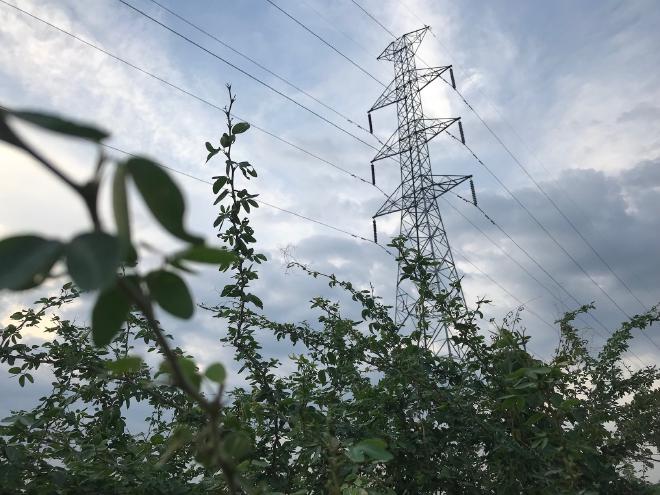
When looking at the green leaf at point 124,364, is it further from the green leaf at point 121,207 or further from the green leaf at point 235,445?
the green leaf at point 121,207

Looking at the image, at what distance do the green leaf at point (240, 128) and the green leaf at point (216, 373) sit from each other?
1.97m

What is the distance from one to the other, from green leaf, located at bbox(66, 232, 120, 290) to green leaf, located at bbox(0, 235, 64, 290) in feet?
0.04

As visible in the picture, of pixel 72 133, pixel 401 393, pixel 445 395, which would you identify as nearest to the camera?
pixel 72 133

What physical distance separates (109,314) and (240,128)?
6.97 feet

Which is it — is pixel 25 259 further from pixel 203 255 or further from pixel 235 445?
pixel 235 445

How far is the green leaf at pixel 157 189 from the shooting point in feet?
1.15

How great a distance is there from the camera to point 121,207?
34 cm

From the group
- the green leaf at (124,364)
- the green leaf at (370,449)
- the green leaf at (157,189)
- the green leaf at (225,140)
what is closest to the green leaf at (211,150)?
the green leaf at (225,140)

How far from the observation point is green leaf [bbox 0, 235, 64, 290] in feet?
1.05

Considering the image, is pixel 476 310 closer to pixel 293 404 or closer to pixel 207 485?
pixel 293 404

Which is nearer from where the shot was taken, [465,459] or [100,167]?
[100,167]

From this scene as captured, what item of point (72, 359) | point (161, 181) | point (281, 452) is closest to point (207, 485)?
point (281, 452)

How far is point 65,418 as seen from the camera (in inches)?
84.5

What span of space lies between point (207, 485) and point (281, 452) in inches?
20.5
